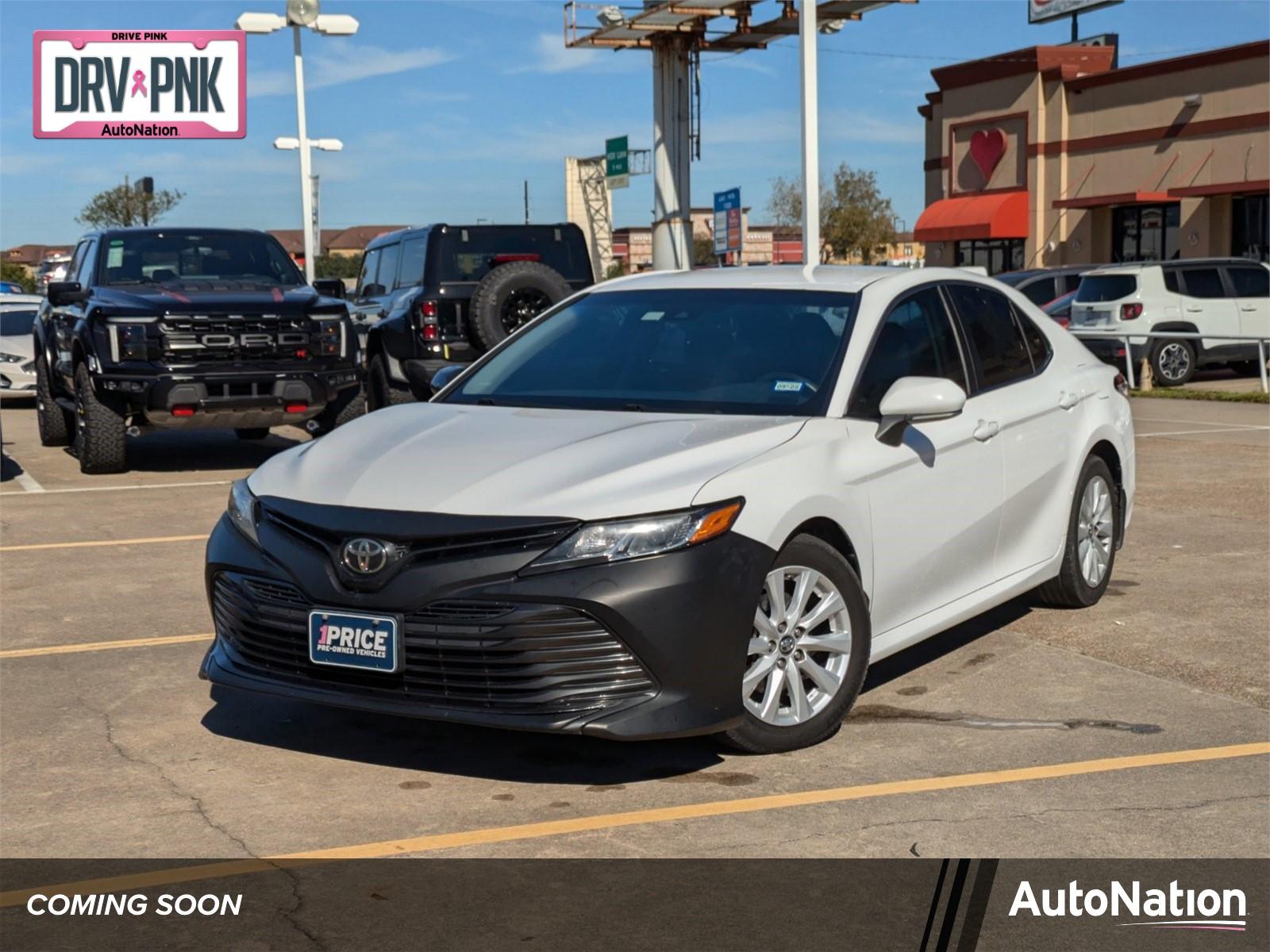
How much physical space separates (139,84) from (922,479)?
22.9 m

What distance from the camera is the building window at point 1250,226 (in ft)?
128

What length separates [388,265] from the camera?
1745 cm

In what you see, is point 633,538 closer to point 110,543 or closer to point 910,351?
point 910,351

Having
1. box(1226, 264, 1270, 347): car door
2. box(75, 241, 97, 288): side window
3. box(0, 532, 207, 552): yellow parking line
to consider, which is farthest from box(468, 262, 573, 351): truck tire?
box(1226, 264, 1270, 347): car door

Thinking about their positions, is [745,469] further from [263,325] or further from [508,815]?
[263,325]

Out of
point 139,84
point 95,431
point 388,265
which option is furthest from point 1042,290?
point 95,431

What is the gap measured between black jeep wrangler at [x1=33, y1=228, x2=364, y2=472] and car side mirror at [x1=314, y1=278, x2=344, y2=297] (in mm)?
31

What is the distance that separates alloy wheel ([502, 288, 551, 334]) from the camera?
14875 millimetres

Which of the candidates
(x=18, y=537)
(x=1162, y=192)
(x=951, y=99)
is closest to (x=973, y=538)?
(x=18, y=537)

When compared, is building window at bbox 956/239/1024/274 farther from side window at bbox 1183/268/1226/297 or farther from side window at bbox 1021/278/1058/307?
side window at bbox 1183/268/1226/297

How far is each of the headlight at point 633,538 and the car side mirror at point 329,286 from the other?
9579 millimetres

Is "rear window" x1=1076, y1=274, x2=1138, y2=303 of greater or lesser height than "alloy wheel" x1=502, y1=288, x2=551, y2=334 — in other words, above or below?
Answer: above

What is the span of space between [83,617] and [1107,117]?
40.7 metres

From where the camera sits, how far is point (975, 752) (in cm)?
535
